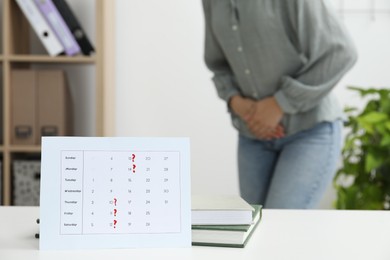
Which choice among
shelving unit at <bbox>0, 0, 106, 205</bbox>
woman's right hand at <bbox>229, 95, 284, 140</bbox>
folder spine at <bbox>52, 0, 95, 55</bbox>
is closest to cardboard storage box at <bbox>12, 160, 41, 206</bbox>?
shelving unit at <bbox>0, 0, 106, 205</bbox>

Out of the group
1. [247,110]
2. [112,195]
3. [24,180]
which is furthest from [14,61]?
[112,195]

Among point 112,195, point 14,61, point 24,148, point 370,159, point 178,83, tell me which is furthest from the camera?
point 178,83

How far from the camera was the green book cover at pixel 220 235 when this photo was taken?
37.4 inches

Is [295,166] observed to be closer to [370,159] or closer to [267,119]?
[267,119]

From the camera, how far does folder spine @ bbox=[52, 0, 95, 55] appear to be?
3.09 m

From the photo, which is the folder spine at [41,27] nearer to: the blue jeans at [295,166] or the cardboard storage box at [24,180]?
the cardboard storage box at [24,180]

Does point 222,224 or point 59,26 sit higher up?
point 59,26

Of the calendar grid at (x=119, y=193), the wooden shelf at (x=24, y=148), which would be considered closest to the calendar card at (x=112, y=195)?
the calendar grid at (x=119, y=193)

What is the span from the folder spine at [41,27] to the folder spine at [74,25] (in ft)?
0.27

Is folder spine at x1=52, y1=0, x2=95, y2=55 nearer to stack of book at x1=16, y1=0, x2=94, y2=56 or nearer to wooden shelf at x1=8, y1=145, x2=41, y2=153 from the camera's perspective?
stack of book at x1=16, y1=0, x2=94, y2=56

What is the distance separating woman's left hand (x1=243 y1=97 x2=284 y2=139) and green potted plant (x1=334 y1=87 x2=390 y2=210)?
3.11 ft

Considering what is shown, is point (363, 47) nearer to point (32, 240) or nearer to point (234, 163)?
point (234, 163)

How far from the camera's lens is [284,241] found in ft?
3.26

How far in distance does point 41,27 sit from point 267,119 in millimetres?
1471
